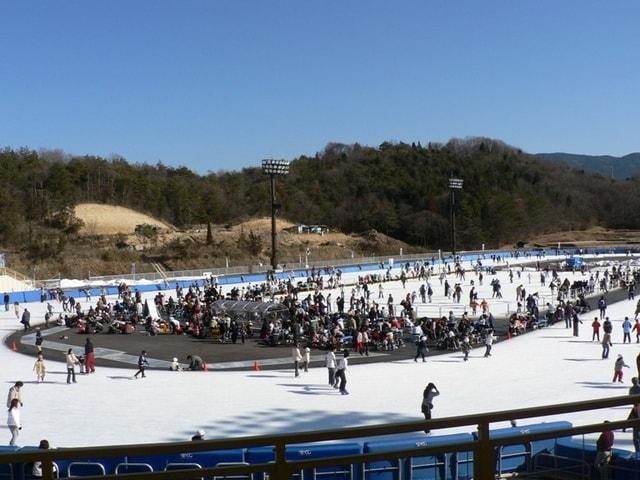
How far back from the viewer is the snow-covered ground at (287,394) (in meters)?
14.8

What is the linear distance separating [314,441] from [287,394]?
1538cm

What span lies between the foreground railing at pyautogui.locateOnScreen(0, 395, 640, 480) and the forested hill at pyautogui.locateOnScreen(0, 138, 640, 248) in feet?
271

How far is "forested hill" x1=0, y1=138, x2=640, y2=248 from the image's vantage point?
99312 millimetres

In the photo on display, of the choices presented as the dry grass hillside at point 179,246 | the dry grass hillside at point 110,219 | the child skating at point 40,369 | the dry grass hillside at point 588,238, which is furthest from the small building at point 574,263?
the dry grass hillside at point 110,219

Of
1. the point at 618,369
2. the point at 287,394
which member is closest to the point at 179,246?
the point at 287,394

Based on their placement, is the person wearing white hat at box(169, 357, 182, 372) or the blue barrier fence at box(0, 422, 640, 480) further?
the person wearing white hat at box(169, 357, 182, 372)

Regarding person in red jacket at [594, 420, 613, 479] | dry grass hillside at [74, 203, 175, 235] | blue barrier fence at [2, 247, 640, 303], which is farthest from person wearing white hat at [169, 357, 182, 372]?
dry grass hillside at [74, 203, 175, 235]

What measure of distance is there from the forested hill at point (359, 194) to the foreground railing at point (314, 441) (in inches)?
3246

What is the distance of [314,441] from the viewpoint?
3.15 metres

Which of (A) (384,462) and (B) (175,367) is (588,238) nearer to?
(B) (175,367)

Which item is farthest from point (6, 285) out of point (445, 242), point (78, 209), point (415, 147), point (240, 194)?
point (415, 147)

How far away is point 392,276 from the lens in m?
59.1

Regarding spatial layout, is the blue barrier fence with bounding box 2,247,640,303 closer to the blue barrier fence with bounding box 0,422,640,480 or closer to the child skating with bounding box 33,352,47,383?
the child skating with bounding box 33,352,47,383

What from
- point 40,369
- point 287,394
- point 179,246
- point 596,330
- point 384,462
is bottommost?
point 287,394
